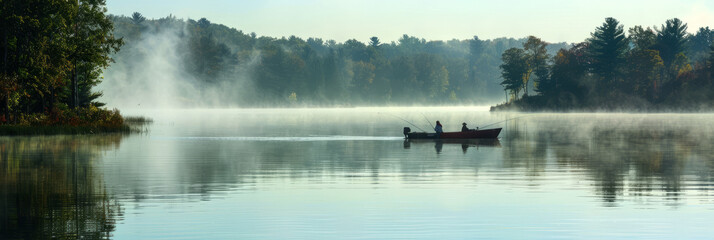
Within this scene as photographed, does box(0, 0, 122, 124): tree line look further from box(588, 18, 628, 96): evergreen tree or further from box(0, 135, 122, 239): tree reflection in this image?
box(588, 18, 628, 96): evergreen tree

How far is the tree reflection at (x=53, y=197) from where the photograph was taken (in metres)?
18.6

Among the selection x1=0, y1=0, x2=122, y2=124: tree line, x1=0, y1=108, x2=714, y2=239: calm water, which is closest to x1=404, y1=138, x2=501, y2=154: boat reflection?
x1=0, y1=108, x2=714, y2=239: calm water

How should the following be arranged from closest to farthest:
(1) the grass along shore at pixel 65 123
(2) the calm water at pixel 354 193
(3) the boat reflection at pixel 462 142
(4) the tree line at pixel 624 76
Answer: (2) the calm water at pixel 354 193, (3) the boat reflection at pixel 462 142, (1) the grass along shore at pixel 65 123, (4) the tree line at pixel 624 76

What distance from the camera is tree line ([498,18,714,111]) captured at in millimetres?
157000

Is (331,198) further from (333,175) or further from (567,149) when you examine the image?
(567,149)

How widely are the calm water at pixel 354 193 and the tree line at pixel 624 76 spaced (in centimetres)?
11593

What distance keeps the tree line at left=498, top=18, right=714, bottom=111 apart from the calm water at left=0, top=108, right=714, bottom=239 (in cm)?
11593

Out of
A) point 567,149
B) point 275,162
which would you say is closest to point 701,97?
point 567,149

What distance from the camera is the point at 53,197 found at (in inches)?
949

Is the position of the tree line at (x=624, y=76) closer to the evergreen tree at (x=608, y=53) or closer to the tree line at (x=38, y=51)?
the evergreen tree at (x=608, y=53)

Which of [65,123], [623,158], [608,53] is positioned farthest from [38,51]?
[608,53]

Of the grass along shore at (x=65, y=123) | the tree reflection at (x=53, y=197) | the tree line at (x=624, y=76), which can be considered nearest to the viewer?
the tree reflection at (x=53, y=197)

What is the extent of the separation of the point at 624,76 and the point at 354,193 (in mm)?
149258

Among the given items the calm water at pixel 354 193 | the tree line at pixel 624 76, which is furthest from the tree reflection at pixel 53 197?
the tree line at pixel 624 76
